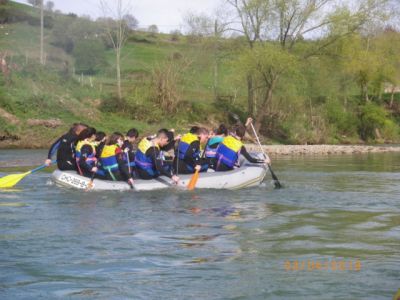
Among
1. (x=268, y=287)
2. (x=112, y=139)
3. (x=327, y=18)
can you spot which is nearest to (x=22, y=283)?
(x=268, y=287)

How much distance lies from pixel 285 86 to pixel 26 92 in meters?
12.3

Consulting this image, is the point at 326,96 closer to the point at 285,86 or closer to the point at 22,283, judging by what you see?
the point at 285,86

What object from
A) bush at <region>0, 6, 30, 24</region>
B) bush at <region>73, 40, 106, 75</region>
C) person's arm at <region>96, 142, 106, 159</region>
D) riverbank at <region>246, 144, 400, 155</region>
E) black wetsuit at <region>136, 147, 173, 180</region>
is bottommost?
riverbank at <region>246, 144, 400, 155</region>

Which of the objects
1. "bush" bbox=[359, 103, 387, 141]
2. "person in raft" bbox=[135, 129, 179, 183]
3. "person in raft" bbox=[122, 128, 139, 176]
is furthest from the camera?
"bush" bbox=[359, 103, 387, 141]

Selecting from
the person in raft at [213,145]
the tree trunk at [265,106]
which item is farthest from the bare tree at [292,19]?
the person in raft at [213,145]

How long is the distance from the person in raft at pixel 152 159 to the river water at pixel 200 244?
528mm

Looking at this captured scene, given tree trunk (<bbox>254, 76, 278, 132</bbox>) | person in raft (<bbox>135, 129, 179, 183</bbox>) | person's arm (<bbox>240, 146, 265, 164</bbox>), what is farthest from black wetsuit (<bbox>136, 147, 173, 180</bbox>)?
tree trunk (<bbox>254, 76, 278, 132</bbox>)

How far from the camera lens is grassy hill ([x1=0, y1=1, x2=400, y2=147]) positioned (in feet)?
89.5

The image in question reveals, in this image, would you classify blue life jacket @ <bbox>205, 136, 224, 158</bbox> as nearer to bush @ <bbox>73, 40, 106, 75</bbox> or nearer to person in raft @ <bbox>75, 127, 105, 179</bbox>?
person in raft @ <bbox>75, 127, 105, 179</bbox>

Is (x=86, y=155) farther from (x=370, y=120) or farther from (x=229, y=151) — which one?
(x=370, y=120)

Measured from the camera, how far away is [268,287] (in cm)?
586

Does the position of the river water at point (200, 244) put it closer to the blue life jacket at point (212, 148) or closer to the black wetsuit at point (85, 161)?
the black wetsuit at point (85, 161)
